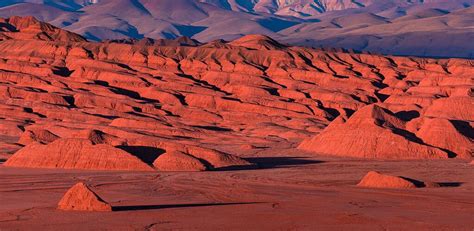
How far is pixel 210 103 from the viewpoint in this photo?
12150 centimetres

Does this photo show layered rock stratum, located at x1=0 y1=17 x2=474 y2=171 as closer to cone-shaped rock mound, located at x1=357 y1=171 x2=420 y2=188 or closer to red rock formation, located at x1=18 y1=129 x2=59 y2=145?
red rock formation, located at x1=18 y1=129 x2=59 y2=145

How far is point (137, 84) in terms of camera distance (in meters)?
133

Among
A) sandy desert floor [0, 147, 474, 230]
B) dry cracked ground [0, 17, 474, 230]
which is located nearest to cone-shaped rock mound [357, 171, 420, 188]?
sandy desert floor [0, 147, 474, 230]

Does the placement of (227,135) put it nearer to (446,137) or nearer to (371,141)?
(371,141)

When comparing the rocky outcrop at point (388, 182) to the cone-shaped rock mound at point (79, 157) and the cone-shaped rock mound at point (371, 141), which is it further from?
the cone-shaped rock mound at point (371, 141)

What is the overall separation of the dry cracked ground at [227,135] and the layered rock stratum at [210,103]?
0.20m

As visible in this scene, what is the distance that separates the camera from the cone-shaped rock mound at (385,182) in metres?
50.8

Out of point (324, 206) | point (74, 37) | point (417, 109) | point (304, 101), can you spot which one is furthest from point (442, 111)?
point (74, 37)

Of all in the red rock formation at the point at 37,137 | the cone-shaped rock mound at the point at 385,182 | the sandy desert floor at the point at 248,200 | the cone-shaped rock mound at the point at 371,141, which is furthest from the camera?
the red rock formation at the point at 37,137

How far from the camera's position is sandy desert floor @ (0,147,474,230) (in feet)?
116

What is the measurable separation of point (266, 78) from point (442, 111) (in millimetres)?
48606

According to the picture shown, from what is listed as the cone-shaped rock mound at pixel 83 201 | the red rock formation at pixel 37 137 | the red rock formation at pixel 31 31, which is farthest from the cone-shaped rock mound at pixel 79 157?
the red rock formation at pixel 31 31

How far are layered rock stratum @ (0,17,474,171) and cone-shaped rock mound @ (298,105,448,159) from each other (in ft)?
0.34

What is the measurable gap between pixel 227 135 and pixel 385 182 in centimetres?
4617
